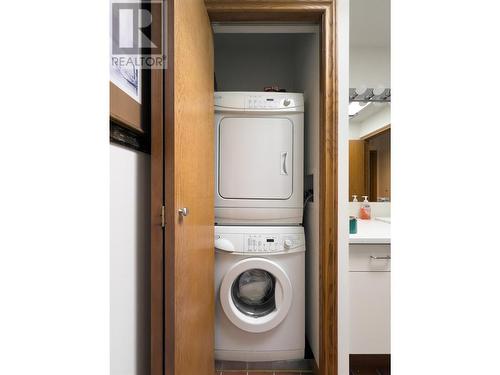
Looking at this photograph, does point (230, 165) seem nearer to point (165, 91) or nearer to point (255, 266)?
point (255, 266)

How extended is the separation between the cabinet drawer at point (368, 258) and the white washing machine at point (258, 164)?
18.3 inches

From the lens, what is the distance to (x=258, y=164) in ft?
6.40

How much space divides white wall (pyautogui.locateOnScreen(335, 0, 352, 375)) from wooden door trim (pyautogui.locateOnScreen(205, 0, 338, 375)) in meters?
0.02

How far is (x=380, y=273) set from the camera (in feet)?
5.46

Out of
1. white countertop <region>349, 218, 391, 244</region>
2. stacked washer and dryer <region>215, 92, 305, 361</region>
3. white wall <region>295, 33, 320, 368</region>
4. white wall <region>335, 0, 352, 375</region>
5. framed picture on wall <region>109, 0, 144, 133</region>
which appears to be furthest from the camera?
stacked washer and dryer <region>215, 92, 305, 361</region>

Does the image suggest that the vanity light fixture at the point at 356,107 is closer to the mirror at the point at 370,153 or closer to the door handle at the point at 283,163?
the mirror at the point at 370,153

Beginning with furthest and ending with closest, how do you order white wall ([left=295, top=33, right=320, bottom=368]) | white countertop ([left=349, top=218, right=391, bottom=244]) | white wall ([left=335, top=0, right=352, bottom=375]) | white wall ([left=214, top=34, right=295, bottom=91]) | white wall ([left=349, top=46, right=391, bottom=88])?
white wall ([left=214, top=34, right=295, bottom=91]), white wall ([left=349, top=46, right=391, bottom=88]), white wall ([left=295, top=33, right=320, bottom=368]), white countertop ([left=349, top=218, right=391, bottom=244]), white wall ([left=335, top=0, right=352, bottom=375])

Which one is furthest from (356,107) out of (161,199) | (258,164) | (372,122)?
(161,199)

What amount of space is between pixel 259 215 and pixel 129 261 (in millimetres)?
1172

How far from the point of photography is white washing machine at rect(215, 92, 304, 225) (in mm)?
1942

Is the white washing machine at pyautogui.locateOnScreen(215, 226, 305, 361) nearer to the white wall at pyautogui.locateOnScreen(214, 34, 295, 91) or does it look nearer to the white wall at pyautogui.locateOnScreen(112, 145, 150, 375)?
the white wall at pyautogui.locateOnScreen(112, 145, 150, 375)

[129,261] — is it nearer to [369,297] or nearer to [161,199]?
[161,199]

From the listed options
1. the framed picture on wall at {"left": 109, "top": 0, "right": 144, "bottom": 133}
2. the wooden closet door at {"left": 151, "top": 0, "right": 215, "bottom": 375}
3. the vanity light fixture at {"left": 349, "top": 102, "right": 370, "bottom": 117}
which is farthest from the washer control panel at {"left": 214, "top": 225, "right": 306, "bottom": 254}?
the vanity light fixture at {"left": 349, "top": 102, "right": 370, "bottom": 117}
